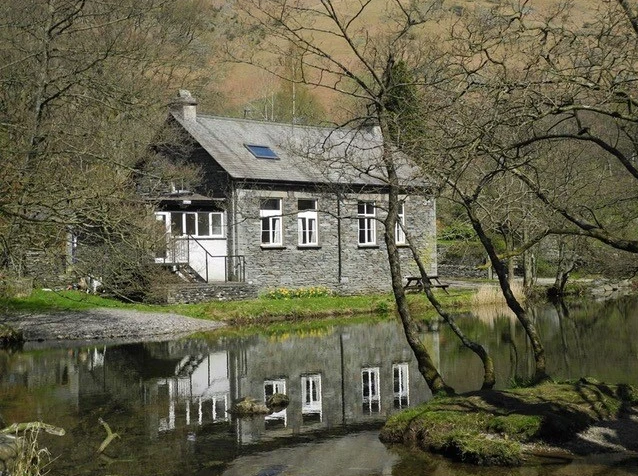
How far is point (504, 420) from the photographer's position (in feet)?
36.6

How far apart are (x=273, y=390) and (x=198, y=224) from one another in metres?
15.8

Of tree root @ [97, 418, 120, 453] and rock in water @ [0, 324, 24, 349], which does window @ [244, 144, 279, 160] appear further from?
tree root @ [97, 418, 120, 453]

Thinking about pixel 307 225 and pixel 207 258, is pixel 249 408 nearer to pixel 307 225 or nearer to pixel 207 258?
pixel 207 258

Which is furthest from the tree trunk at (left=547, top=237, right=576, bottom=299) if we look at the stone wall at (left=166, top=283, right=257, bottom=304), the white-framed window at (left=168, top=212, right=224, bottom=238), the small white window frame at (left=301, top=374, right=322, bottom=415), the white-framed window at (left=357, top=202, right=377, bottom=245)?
the small white window frame at (left=301, top=374, right=322, bottom=415)

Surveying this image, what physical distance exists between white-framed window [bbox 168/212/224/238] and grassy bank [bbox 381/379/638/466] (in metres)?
20.0

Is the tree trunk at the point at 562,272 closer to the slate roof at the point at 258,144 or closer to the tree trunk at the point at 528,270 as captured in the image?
the tree trunk at the point at 528,270

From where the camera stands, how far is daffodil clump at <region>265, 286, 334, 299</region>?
31.6 metres

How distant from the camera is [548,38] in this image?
9.74m

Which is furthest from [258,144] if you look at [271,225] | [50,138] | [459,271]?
[50,138]

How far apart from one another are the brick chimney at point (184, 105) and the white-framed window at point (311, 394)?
17.4 m

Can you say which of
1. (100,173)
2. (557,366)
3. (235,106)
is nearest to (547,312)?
(557,366)

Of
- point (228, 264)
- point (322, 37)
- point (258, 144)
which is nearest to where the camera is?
point (228, 264)

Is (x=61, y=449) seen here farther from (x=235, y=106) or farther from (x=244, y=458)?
(x=235, y=106)

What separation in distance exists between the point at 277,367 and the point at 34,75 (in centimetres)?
842
